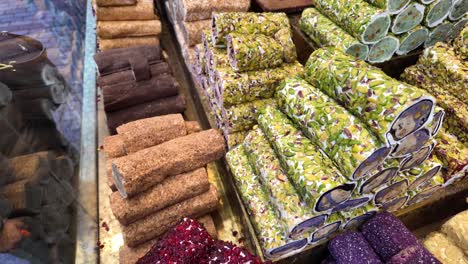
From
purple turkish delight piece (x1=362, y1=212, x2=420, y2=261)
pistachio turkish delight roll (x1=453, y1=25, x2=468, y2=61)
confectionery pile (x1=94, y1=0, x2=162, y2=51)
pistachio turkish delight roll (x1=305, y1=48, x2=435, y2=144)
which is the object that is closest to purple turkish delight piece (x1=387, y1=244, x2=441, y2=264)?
purple turkish delight piece (x1=362, y1=212, x2=420, y2=261)

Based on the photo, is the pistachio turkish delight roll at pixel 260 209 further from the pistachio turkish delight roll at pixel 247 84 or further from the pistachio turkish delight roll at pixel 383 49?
the pistachio turkish delight roll at pixel 383 49

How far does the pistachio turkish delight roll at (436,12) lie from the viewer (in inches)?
90.8

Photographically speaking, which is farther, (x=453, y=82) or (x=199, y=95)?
(x=199, y=95)

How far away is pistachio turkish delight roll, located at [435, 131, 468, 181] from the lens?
6.40 ft

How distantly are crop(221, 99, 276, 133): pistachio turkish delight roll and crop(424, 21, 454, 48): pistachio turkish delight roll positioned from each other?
150 centimetres

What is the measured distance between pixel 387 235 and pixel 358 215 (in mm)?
174

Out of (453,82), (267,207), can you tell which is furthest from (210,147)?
(453,82)

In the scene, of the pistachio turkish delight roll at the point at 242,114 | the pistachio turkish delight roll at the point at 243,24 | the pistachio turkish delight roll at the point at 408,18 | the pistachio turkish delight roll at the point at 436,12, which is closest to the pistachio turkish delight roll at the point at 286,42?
the pistachio turkish delight roll at the point at 243,24

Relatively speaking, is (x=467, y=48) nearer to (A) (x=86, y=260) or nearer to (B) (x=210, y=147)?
(B) (x=210, y=147)

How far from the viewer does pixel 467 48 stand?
2.17m

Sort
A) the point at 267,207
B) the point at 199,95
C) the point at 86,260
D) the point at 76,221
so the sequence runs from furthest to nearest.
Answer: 1. the point at 199,95
2. the point at 76,221
3. the point at 86,260
4. the point at 267,207

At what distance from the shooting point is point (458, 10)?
2436 mm

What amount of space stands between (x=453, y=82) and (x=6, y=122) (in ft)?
9.15

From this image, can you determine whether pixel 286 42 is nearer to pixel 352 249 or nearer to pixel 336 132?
pixel 336 132
